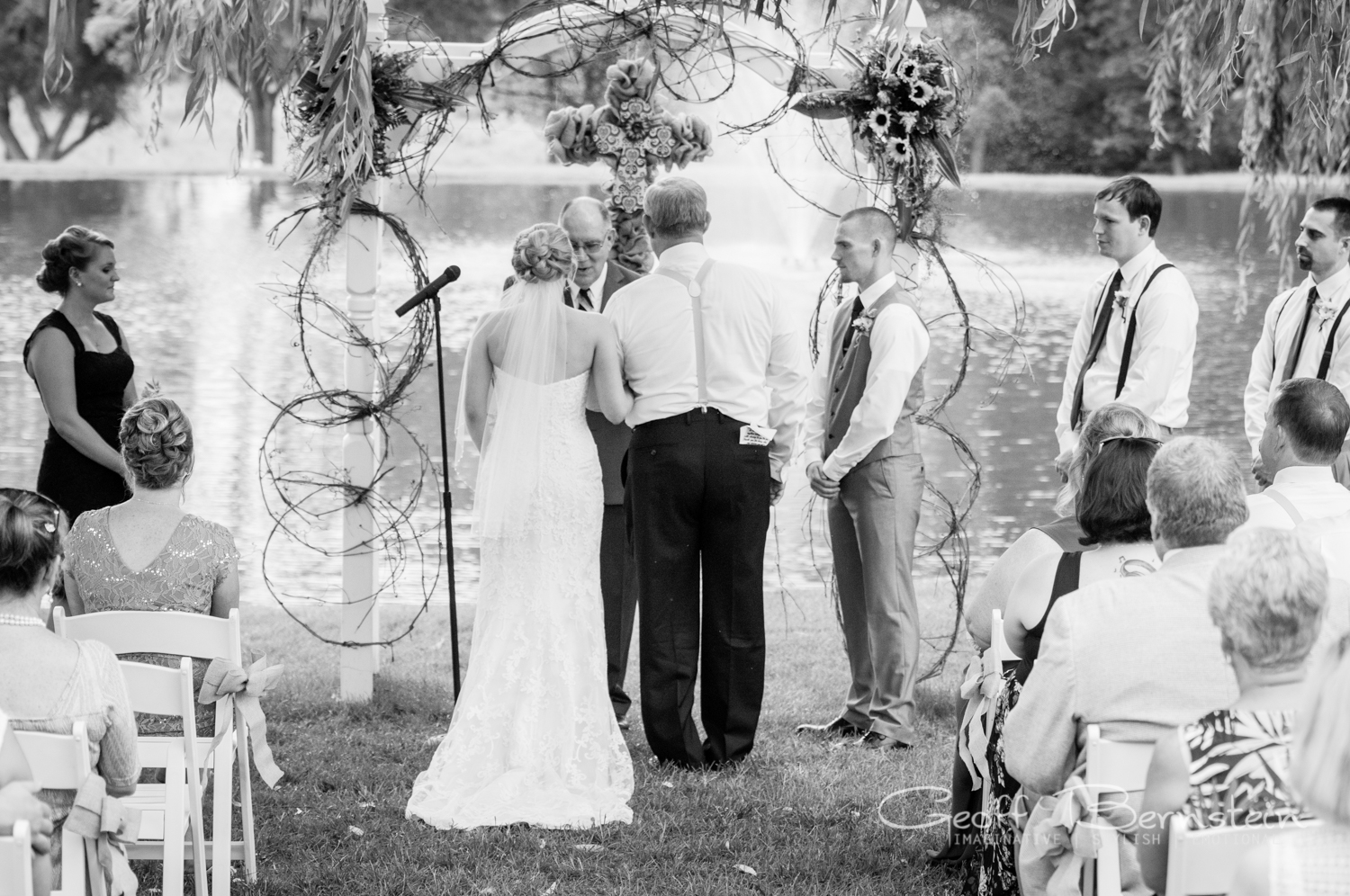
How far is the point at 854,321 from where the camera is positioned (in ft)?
18.8

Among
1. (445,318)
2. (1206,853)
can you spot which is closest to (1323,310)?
(1206,853)

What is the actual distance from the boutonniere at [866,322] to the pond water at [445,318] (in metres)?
0.53

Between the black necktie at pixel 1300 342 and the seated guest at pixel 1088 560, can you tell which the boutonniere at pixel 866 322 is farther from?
the seated guest at pixel 1088 560

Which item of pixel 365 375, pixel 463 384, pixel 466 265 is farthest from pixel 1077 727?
pixel 466 265

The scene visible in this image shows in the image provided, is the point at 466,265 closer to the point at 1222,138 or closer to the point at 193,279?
the point at 193,279

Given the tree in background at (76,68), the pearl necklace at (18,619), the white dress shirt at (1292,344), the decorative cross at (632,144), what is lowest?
the pearl necklace at (18,619)

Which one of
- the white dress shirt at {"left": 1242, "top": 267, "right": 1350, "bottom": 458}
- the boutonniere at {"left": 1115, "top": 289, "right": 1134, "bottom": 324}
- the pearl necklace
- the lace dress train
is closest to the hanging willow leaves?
the white dress shirt at {"left": 1242, "top": 267, "right": 1350, "bottom": 458}

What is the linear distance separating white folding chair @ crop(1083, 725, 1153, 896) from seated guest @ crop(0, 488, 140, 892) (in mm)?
2029

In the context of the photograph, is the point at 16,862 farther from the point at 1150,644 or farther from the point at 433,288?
the point at 433,288

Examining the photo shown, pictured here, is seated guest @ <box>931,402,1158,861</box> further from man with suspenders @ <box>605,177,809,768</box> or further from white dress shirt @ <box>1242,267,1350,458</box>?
white dress shirt @ <box>1242,267,1350,458</box>

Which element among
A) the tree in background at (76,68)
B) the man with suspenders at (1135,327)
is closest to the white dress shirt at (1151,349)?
the man with suspenders at (1135,327)

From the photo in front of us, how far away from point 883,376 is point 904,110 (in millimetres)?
1209

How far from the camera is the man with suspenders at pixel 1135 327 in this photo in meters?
5.42

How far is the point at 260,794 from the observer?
5070 millimetres
